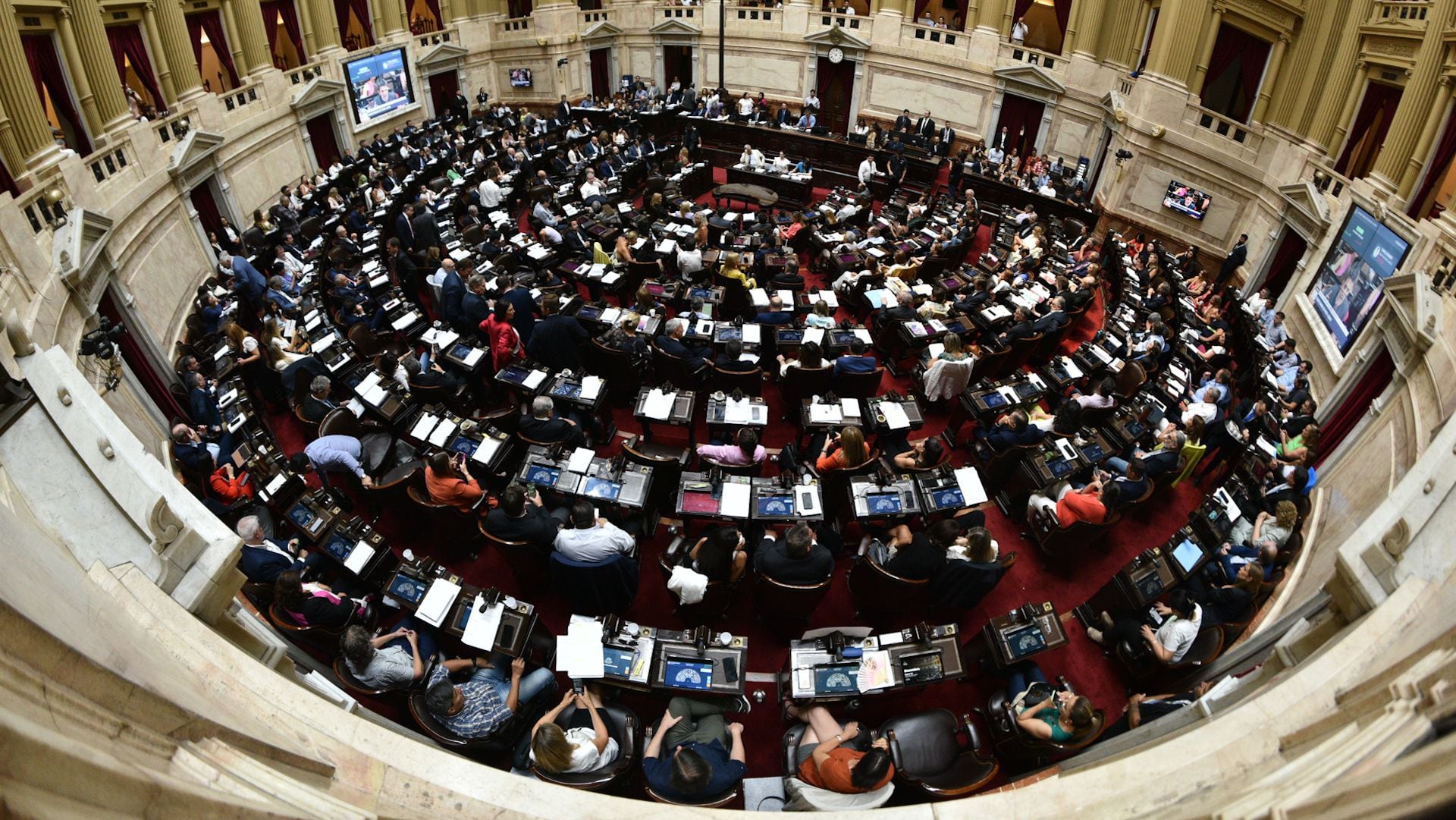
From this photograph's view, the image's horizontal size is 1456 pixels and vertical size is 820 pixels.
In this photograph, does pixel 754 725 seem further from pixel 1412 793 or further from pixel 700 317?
pixel 700 317

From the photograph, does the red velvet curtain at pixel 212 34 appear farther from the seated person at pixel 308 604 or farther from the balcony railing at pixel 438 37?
the seated person at pixel 308 604

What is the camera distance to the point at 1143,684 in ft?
18.8

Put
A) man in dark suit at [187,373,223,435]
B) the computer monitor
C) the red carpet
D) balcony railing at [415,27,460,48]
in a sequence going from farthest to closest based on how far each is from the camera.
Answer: balcony railing at [415,27,460,48] → man in dark suit at [187,373,223,435] → the computer monitor → the red carpet

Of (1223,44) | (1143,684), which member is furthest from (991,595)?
(1223,44)

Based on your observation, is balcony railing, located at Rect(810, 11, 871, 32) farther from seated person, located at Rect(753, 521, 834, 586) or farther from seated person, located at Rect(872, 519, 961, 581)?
seated person, located at Rect(753, 521, 834, 586)

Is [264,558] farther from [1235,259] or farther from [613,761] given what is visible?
[1235,259]

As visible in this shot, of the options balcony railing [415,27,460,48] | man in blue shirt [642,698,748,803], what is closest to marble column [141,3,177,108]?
balcony railing [415,27,460,48]

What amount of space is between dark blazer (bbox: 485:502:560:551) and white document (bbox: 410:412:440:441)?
1.92 metres

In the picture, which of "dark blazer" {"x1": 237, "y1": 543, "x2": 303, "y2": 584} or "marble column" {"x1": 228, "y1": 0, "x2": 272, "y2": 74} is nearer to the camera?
"dark blazer" {"x1": 237, "y1": 543, "x2": 303, "y2": 584}

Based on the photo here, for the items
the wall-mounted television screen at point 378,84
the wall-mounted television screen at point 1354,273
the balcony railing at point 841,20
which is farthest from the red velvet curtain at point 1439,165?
the wall-mounted television screen at point 378,84

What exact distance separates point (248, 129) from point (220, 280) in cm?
454

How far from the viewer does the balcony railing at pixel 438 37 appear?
2008 cm

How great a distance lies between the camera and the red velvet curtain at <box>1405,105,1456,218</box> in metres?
8.59

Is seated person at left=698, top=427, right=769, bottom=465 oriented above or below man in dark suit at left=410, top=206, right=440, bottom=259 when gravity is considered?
below
